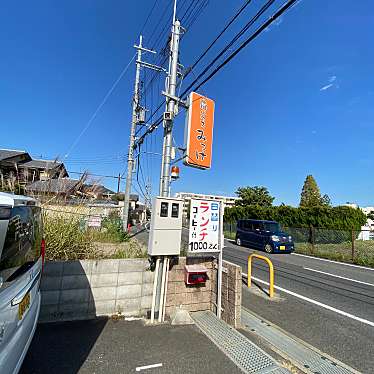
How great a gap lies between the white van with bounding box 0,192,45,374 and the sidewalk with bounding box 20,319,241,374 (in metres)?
0.86

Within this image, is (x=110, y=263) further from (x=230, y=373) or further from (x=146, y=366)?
(x=230, y=373)

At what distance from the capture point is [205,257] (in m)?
4.50

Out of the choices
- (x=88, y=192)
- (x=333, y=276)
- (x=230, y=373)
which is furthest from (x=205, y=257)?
(x=333, y=276)

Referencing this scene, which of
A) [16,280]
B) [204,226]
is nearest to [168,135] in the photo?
[204,226]

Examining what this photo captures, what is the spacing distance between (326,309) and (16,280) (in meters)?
5.42

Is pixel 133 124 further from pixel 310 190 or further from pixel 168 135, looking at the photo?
pixel 310 190

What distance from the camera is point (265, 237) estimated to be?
555 inches

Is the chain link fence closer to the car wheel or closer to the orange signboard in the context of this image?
the car wheel

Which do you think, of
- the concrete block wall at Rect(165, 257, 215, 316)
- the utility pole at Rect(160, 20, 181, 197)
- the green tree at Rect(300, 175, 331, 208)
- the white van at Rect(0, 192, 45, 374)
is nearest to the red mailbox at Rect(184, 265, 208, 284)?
the concrete block wall at Rect(165, 257, 215, 316)

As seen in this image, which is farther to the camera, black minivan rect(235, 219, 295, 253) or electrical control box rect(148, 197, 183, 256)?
black minivan rect(235, 219, 295, 253)

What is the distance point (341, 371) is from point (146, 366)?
87.6 inches

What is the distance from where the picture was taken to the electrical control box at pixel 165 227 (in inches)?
157

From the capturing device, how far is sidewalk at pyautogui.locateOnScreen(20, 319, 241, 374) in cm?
277

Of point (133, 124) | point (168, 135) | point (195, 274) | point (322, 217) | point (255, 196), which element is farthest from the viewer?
point (255, 196)
